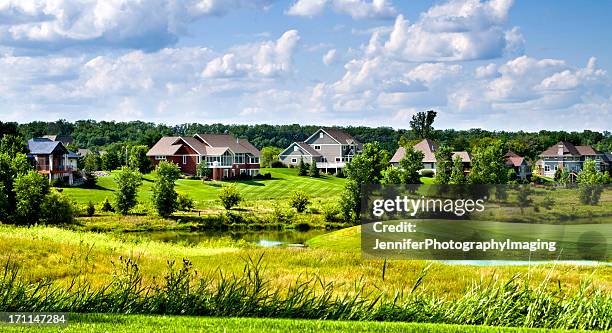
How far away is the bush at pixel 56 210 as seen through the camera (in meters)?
45.6

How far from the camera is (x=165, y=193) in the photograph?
2060 inches

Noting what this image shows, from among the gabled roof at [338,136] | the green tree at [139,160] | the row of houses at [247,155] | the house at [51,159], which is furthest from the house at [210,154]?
the house at [51,159]

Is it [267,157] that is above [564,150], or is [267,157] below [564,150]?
below

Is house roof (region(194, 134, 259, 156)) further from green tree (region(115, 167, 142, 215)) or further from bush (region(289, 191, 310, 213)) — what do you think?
green tree (region(115, 167, 142, 215))

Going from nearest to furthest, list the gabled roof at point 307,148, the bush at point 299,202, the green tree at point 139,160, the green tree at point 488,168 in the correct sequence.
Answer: the bush at point 299,202
the green tree at point 488,168
the green tree at point 139,160
the gabled roof at point 307,148

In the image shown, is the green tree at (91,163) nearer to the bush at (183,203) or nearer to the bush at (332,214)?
the bush at (183,203)

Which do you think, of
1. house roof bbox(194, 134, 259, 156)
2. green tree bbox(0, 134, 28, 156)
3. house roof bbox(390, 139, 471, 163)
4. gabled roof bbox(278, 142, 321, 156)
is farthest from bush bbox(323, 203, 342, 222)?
gabled roof bbox(278, 142, 321, 156)

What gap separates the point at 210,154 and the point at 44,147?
19608 millimetres

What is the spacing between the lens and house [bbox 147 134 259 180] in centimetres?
8325

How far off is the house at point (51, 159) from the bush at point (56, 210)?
71.9 feet

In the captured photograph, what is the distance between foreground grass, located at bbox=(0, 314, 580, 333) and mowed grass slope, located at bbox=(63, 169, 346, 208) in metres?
49.4

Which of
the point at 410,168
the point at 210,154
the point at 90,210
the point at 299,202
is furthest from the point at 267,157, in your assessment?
the point at 90,210

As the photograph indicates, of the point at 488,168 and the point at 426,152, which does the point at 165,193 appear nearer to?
the point at 488,168

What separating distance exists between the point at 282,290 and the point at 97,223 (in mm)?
38017
